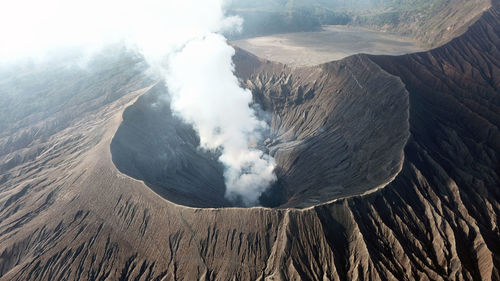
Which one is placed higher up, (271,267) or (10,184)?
(271,267)

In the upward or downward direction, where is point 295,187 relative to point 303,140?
downward

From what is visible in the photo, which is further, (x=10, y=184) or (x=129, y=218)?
(x=10, y=184)

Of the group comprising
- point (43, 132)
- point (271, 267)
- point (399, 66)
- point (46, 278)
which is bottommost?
point (43, 132)

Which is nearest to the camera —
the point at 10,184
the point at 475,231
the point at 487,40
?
the point at 475,231

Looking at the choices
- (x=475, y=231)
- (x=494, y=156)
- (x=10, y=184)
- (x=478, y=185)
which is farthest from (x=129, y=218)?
(x=494, y=156)

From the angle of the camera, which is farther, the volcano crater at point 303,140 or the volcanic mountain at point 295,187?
the volcano crater at point 303,140

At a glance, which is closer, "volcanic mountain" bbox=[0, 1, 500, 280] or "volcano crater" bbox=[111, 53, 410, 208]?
"volcanic mountain" bbox=[0, 1, 500, 280]

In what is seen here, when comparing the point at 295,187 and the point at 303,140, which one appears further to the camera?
the point at 303,140

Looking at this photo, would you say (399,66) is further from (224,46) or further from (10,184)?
(10,184)
